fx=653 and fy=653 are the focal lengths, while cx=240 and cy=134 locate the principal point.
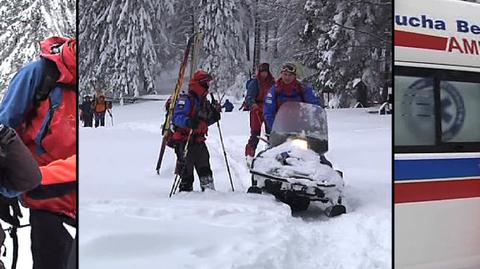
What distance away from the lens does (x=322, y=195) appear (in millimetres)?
3068

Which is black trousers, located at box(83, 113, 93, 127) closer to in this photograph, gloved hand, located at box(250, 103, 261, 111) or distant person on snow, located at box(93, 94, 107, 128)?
distant person on snow, located at box(93, 94, 107, 128)

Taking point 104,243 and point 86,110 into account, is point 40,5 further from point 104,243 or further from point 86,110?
point 104,243

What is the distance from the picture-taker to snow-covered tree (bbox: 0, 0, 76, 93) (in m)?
2.35

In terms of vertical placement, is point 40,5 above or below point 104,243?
above

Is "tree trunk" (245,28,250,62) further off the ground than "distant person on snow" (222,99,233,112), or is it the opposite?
"tree trunk" (245,28,250,62)

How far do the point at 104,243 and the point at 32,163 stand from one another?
1.39 ft

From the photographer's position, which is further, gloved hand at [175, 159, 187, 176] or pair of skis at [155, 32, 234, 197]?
gloved hand at [175, 159, 187, 176]

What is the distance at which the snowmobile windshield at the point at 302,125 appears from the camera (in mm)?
2994

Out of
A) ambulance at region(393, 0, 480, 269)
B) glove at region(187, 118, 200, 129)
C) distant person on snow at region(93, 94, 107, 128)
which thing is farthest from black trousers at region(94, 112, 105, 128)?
ambulance at region(393, 0, 480, 269)

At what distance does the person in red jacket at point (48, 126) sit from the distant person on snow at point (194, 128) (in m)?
0.43

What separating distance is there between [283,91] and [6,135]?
1233mm

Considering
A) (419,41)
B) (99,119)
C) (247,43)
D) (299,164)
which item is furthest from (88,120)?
(419,41)

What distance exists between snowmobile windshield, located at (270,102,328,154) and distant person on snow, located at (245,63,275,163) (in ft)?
0.33

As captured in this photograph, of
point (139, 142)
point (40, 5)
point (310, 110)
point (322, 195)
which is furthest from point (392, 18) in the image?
point (40, 5)
